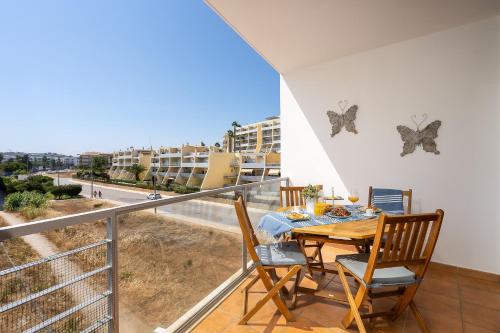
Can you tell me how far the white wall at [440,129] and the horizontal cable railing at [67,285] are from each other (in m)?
3.12

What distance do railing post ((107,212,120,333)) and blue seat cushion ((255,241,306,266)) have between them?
1.04 m

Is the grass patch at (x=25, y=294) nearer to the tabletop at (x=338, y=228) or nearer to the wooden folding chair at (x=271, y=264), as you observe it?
the wooden folding chair at (x=271, y=264)

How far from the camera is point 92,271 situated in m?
1.32

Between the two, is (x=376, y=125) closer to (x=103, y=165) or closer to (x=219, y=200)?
(x=219, y=200)

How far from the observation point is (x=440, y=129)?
3.03 metres

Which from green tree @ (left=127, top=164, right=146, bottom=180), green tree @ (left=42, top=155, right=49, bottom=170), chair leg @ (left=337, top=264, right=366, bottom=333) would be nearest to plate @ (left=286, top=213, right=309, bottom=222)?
chair leg @ (left=337, top=264, right=366, bottom=333)

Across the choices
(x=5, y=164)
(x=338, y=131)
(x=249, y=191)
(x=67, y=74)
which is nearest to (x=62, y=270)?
(x=249, y=191)

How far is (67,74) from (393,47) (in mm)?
53451

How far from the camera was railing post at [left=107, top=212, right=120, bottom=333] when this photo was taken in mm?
1388

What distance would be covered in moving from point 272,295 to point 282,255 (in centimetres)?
35

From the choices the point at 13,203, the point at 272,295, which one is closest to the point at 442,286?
the point at 272,295

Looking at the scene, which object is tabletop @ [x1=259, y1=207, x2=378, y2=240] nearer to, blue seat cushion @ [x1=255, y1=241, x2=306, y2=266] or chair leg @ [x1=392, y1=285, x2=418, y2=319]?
blue seat cushion @ [x1=255, y1=241, x2=306, y2=266]

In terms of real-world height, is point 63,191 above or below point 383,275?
below

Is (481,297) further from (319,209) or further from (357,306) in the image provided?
(319,209)
